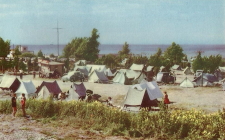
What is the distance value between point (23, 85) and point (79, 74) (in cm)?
506

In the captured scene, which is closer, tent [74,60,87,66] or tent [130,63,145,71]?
tent [74,60,87,66]

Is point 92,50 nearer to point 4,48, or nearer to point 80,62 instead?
Answer: point 80,62

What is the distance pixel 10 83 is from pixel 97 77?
6.50 m

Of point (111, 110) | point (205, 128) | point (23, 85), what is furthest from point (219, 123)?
point (23, 85)

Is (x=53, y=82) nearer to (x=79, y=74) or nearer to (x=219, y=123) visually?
(x=79, y=74)

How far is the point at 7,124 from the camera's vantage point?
11.0m

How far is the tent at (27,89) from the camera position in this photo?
1591 cm

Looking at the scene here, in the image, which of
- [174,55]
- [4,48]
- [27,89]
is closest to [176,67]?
[174,55]

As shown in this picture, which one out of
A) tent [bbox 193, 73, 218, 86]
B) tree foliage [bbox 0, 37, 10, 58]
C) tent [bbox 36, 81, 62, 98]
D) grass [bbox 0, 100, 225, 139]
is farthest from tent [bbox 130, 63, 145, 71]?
grass [bbox 0, 100, 225, 139]

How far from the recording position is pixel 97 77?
21.3 metres

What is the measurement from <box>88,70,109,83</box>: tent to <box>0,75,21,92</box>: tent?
18.3 ft

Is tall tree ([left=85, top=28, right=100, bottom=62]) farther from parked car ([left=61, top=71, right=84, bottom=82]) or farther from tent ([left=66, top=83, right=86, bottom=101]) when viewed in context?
tent ([left=66, top=83, right=86, bottom=101])

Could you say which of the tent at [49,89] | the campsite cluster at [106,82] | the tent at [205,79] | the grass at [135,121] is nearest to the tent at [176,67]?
the campsite cluster at [106,82]

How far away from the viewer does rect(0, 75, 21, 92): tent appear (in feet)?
54.9
